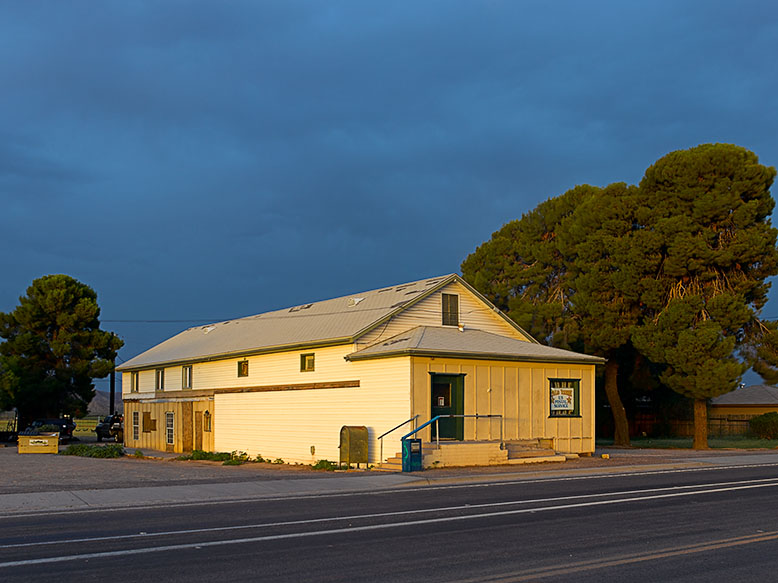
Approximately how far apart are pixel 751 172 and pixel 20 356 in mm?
49596

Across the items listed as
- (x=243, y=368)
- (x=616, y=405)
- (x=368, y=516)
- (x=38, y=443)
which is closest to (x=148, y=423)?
(x=38, y=443)

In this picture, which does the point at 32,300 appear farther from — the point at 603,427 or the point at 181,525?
→ the point at 181,525

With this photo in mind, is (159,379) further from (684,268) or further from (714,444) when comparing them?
(714,444)

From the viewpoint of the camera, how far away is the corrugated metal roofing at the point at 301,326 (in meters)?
30.7

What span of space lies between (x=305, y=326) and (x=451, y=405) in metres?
9.31

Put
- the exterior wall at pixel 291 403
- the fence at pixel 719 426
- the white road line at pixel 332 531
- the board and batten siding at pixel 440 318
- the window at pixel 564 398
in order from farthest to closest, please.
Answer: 1. the fence at pixel 719 426
2. the board and batten siding at pixel 440 318
3. the window at pixel 564 398
4. the exterior wall at pixel 291 403
5. the white road line at pixel 332 531

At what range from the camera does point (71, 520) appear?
13719 millimetres

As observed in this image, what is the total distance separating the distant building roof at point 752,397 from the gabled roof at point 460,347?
32956mm

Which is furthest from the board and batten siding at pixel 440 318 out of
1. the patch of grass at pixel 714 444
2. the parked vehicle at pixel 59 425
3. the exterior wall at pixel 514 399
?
the parked vehicle at pixel 59 425

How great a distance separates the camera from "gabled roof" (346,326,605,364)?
26422 millimetres

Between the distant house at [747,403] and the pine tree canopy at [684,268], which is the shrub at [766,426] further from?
the pine tree canopy at [684,268]

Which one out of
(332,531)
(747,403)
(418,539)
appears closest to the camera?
(418,539)

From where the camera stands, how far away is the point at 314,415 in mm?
30250

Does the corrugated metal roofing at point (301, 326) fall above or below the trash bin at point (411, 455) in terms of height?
above
